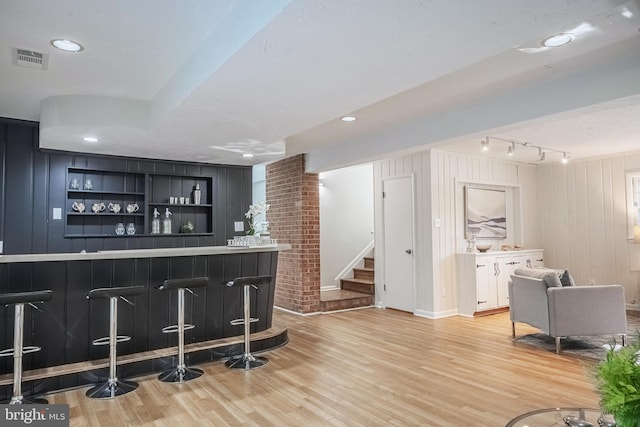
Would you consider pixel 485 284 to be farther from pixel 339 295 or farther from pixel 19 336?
pixel 19 336

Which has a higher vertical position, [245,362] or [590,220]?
[590,220]

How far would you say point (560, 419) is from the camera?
1.85 m

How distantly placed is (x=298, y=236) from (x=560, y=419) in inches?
190

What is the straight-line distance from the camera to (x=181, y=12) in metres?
2.34

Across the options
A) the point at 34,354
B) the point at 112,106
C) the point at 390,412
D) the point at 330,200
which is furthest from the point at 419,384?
the point at 330,200

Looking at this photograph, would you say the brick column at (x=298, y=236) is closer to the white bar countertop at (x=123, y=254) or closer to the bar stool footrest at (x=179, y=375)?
the white bar countertop at (x=123, y=254)

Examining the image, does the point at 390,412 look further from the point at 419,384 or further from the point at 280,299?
the point at 280,299

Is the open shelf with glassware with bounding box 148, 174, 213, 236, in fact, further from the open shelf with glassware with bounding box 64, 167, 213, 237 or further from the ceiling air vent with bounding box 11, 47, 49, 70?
the ceiling air vent with bounding box 11, 47, 49, 70

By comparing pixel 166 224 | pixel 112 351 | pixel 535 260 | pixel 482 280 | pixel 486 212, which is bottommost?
pixel 112 351

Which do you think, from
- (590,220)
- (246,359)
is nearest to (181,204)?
(246,359)

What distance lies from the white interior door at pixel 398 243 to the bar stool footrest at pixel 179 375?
357 centimetres

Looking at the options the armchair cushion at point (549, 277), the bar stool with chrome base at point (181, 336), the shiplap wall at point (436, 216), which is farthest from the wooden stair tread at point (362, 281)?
the bar stool with chrome base at point (181, 336)

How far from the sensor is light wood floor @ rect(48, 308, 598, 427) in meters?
2.76

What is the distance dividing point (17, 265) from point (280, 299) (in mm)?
4130
